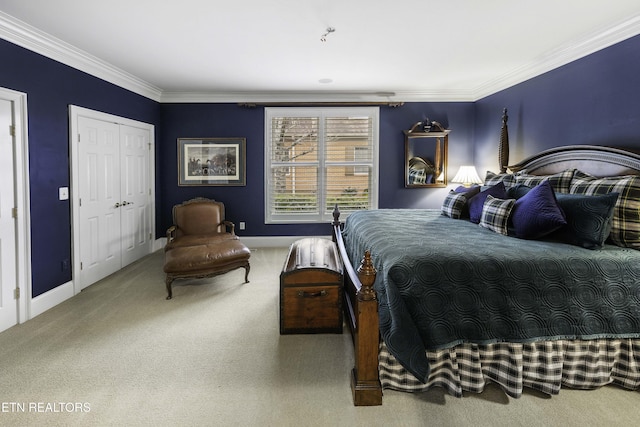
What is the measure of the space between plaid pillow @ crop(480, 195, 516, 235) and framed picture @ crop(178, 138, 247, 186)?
389 cm

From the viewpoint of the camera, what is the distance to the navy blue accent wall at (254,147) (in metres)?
5.86

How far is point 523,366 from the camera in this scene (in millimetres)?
2070

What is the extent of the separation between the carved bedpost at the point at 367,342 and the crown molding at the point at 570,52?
3004 millimetres

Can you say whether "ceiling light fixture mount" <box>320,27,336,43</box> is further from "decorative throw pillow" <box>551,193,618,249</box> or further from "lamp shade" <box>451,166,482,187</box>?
"lamp shade" <box>451,166,482,187</box>

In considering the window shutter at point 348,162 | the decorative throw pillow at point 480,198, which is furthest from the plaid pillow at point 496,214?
the window shutter at point 348,162

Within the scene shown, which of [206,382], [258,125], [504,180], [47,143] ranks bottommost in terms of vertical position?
[206,382]

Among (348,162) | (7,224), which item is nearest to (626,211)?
(348,162)

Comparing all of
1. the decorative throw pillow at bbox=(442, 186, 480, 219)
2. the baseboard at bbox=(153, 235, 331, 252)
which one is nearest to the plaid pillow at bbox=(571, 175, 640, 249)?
the decorative throw pillow at bbox=(442, 186, 480, 219)

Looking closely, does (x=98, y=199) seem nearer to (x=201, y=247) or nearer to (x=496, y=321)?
(x=201, y=247)

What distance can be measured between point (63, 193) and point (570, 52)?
5.29 meters

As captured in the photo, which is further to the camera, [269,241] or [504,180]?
[269,241]

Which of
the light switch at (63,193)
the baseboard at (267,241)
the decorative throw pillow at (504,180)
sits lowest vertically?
the baseboard at (267,241)

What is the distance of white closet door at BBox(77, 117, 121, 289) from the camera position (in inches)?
158

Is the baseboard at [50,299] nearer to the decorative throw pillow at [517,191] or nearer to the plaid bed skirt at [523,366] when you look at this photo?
the plaid bed skirt at [523,366]
